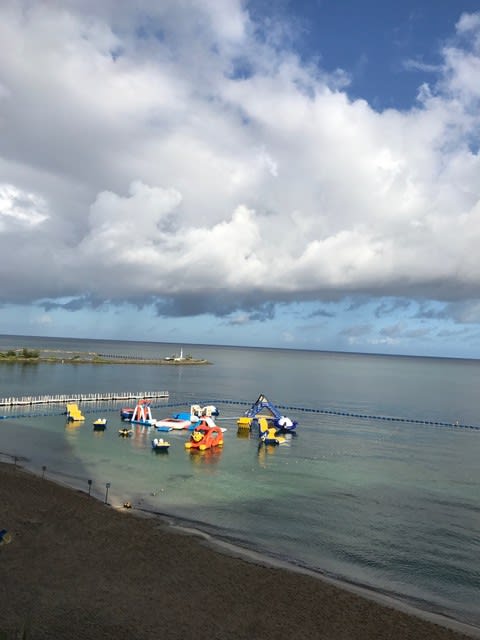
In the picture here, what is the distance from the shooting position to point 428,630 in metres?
24.3

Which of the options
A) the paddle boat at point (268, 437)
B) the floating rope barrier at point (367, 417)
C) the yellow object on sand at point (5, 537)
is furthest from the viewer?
the floating rope barrier at point (367, 417)

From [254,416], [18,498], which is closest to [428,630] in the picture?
[18,498]

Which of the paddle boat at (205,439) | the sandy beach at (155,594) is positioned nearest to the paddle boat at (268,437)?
the paddle boat at (205,439)

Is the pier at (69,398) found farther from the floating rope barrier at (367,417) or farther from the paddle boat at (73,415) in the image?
the paddle boat at (73,415)

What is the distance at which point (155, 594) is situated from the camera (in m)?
25.6

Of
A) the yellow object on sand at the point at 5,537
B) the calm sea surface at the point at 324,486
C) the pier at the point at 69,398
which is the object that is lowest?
the calm sea surface at the point at 324,486

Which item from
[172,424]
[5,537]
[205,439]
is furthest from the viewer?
[172,424]

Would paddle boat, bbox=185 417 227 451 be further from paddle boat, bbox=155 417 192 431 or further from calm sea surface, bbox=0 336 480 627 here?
paddle boat, bbox=155 417 192 431

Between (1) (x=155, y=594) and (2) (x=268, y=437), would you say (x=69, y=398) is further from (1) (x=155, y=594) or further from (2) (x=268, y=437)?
(1) (x=155, y=594)

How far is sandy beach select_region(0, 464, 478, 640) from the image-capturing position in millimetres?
22562

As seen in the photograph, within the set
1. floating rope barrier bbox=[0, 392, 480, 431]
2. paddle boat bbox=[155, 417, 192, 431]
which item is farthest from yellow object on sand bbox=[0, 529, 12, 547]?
floating rope barrier bbox=[0, 392, 480, 431]

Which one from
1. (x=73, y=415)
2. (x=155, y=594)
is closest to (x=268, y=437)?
(x=73, y=415)

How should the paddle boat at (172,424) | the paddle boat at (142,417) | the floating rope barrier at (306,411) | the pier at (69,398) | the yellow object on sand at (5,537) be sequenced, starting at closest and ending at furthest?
the yellow object on sand at (5,537) < the paddle boat at (172,424) < the paddle boat at (142,417) < the floating rope barrier at (306,411) < the pier at (69,398)

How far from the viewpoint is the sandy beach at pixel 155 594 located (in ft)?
74.0
